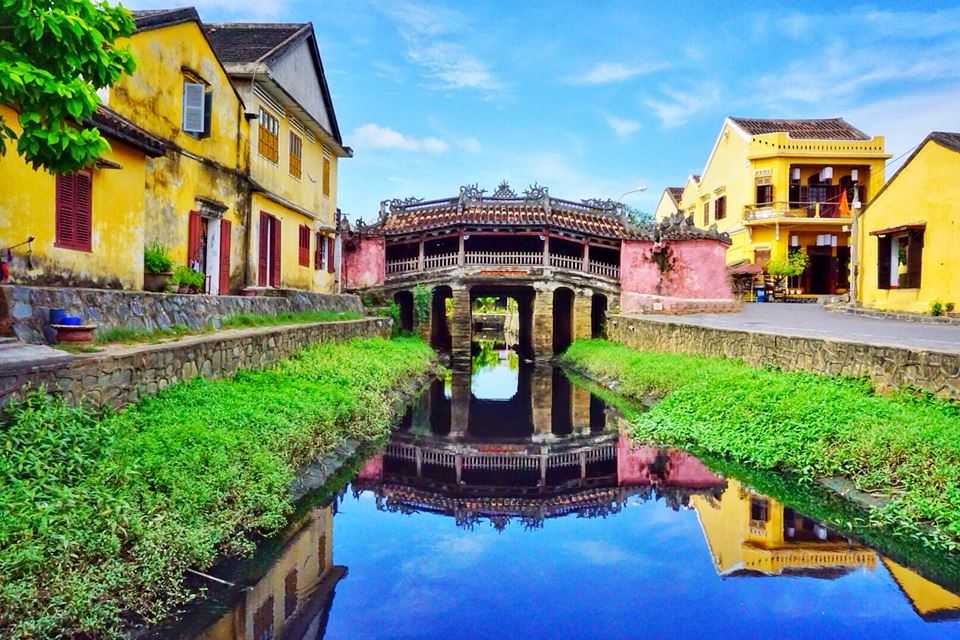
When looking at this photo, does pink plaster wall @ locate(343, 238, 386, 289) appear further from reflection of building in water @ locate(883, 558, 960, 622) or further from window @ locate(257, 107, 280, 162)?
reflection of building in water @ locate(883, 558, 960, 622)

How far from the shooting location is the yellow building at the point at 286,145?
15.9 m

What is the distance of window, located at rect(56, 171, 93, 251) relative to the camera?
29.8 ft

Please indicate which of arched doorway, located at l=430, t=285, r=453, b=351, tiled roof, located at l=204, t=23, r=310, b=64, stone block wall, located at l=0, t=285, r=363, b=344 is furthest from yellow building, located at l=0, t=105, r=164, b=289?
arched doorway, located at l=430, t=285, r=453, b=351

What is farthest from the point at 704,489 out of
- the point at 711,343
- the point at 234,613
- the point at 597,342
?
the point at 597,342

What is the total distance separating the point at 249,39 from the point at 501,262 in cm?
1183

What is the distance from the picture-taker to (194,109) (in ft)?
43.2

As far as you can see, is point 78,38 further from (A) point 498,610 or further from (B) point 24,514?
(A) point 498,610

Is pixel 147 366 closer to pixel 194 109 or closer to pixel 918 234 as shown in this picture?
pixel 194 109

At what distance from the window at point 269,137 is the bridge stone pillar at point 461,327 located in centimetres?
1031

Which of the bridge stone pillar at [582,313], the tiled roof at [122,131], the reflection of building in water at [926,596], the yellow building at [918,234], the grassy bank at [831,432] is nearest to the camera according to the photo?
the reflection of building in water at [926,596]

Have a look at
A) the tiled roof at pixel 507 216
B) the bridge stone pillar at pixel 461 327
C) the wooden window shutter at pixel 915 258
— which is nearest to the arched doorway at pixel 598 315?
the tiled roof at pixel 507 216

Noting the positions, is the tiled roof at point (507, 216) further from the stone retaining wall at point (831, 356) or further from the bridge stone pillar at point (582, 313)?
the stone retaining wall at point (831, 356)

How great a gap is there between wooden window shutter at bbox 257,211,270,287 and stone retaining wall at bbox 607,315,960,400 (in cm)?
1023

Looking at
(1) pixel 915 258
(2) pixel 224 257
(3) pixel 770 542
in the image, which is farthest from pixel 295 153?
(1) pixel 915 258
